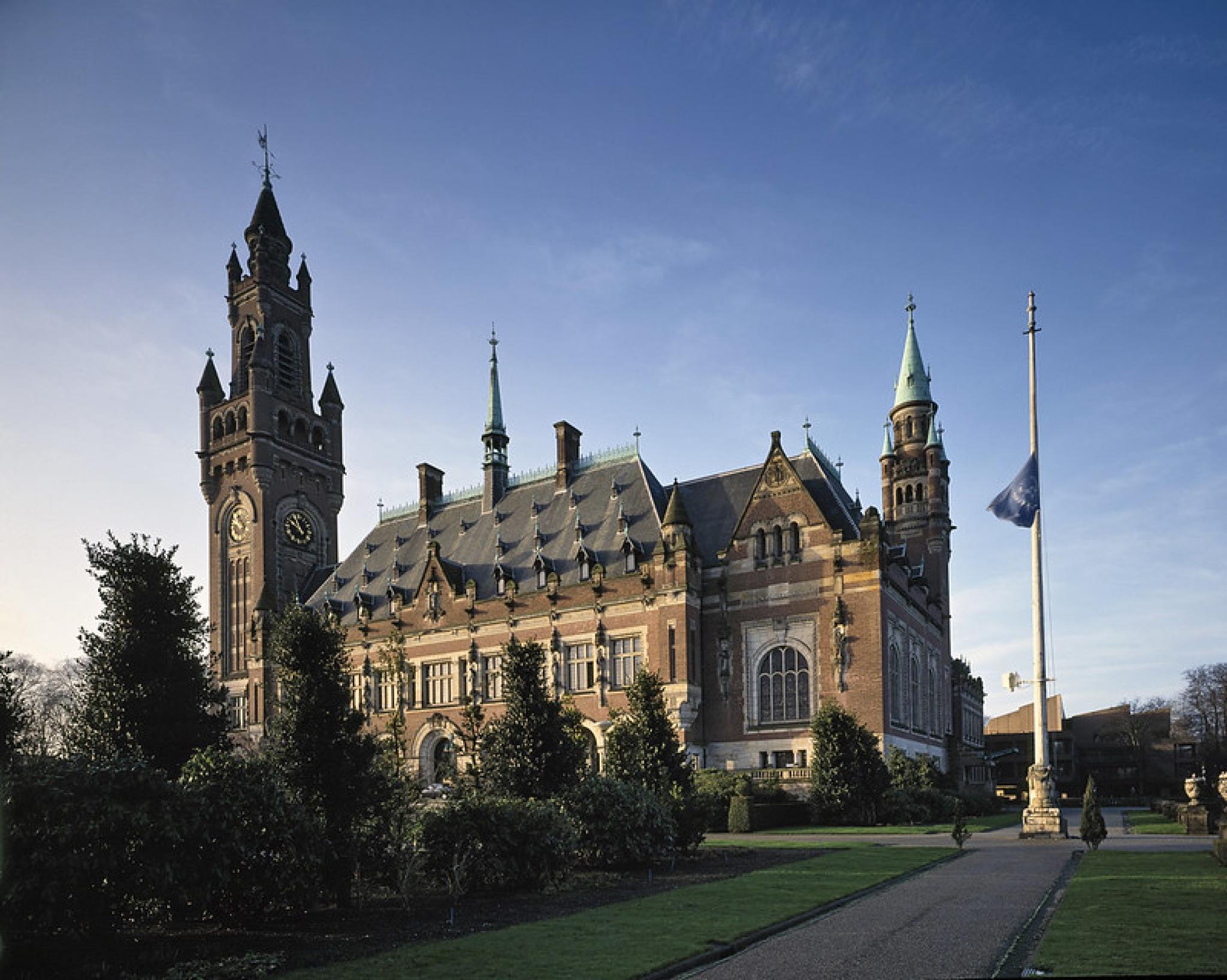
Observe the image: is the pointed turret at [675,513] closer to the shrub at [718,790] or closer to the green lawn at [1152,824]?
the shrub at [718,790]

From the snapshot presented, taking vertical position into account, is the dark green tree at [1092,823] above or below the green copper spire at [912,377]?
below

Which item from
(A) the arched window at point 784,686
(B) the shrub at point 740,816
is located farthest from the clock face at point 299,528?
(B) the shrub at point 740,816

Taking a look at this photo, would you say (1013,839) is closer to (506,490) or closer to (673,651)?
(673,651)

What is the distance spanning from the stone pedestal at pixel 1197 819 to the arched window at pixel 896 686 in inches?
675

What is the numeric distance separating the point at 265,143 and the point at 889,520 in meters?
55.3

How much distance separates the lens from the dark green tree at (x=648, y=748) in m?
32.6

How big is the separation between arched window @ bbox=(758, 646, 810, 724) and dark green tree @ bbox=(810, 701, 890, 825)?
7625 millimetres

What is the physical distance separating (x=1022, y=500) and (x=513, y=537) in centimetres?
3589

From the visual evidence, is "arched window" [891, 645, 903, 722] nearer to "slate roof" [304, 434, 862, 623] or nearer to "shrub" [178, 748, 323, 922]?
"slate roof" [304, 434, 862, 623]

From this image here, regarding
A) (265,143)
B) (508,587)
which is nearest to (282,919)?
(508,587)

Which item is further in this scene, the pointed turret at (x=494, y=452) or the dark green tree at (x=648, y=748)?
the pointed turret at (x=494, y=452)

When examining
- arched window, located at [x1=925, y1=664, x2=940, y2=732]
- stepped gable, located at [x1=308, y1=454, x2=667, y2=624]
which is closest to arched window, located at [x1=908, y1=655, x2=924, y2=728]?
arched window, located at [x1=925, y1=664, x2=940, y2=732]

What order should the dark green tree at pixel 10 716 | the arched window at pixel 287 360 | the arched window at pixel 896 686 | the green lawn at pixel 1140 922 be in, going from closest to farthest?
the green lawn at pixel 1140 922 < the dark green tree at pixel 10 716 < the arched window at pixel 896 686 < the arched window at pixel 287 360

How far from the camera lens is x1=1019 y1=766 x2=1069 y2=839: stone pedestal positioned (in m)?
31.4
